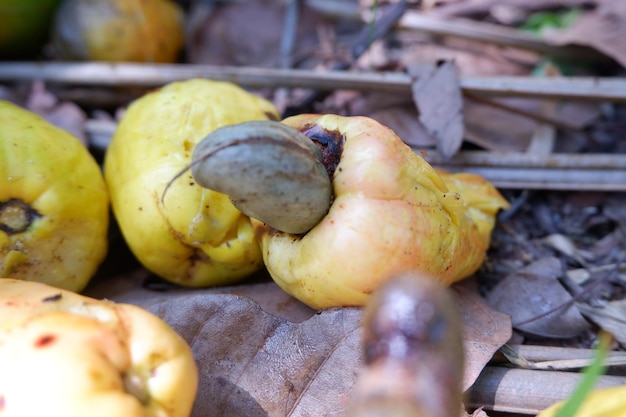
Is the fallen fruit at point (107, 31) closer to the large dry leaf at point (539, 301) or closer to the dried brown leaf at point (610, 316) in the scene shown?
the large dry leaf at point (539, 301)

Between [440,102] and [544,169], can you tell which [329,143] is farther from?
[544,169]

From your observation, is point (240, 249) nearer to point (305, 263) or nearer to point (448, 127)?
point (305, 263)

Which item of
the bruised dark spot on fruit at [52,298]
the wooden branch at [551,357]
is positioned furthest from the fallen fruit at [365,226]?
the bruised dark spot on fruit at [52,298]

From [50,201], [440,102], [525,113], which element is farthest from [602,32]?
[50,201]

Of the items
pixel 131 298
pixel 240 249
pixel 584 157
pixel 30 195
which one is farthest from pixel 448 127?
pixel 30 195

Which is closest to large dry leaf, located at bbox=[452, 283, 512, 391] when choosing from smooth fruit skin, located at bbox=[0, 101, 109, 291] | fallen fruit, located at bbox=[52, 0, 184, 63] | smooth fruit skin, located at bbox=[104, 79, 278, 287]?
smooth fruit skin, located at bbox=[104, 79, 278, 287]

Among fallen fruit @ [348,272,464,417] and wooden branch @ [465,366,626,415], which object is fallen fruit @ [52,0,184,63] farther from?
fallen fruit @ [348,272,464,417]
